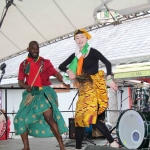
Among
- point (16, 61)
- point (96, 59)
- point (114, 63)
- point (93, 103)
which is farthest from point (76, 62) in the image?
point (16, 61)

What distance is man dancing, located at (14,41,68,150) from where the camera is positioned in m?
3.74

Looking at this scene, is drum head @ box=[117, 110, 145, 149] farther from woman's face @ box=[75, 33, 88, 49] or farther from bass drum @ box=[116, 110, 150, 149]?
woman's face @ box=[75, 33, 88, 49]

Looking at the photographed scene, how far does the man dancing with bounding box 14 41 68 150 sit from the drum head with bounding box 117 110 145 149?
83cm

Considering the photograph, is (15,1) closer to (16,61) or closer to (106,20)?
(106,20)

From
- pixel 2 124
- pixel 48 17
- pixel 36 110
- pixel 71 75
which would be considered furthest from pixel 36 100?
pixel 48 17

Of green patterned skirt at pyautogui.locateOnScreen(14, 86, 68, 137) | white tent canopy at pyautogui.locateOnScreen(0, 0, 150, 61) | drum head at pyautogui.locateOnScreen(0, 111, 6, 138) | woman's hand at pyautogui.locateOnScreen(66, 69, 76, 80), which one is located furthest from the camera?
white tent canopy at pyautogui.locateOnScreen(0, 0, 150, 61)

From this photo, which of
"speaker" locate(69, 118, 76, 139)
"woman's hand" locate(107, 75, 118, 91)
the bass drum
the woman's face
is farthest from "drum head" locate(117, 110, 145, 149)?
"speaker" locate(69, 118, 76, 139)

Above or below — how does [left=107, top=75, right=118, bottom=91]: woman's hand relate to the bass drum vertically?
above

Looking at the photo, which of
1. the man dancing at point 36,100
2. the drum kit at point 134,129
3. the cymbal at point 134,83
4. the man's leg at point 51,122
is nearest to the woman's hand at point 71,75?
the man dancing at point 36,100

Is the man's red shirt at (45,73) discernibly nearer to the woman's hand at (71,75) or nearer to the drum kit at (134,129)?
the woman's hand at (71,75)

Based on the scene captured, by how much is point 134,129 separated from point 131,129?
5 cm

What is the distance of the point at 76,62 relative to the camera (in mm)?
3730

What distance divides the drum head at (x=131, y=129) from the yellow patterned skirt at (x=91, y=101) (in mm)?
649

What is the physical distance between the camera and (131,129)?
412cm
